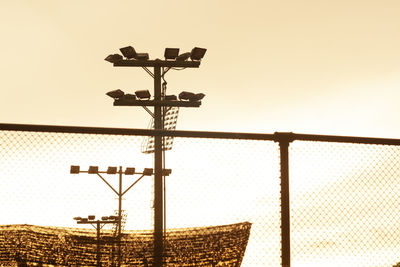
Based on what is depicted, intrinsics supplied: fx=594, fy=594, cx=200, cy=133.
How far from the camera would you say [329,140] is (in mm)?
6426

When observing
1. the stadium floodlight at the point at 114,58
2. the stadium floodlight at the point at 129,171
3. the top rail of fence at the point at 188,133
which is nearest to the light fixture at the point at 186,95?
the stadium floodlight at the point at 114,58

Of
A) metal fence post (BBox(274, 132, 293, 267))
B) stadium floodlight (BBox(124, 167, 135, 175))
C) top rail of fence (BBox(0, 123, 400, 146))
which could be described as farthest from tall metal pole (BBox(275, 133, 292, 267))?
stadium floodlight (BBox(124, 167, 135, 175))

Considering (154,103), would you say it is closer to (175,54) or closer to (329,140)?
(175,54)

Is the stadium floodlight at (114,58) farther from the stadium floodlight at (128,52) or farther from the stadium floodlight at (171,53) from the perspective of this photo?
the stadium floodlight at (171,53)

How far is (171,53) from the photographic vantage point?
20.1 meters

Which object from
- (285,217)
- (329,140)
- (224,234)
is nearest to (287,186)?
(285,217)

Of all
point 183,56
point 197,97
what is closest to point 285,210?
point 183,56

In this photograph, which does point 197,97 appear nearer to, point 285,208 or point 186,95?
point 186,95

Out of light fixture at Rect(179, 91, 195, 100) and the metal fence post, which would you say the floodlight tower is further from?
the metal fence post

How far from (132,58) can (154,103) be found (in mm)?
1699

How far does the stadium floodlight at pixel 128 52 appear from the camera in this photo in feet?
64.4

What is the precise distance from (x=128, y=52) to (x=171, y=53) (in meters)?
1.45

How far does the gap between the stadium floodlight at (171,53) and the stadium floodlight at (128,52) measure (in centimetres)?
105

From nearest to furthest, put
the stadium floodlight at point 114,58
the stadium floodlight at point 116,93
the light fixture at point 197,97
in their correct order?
the stadium floodlight at point 114,58
the stadium floodlight at point 116,93
the light fixture at point 197,97
